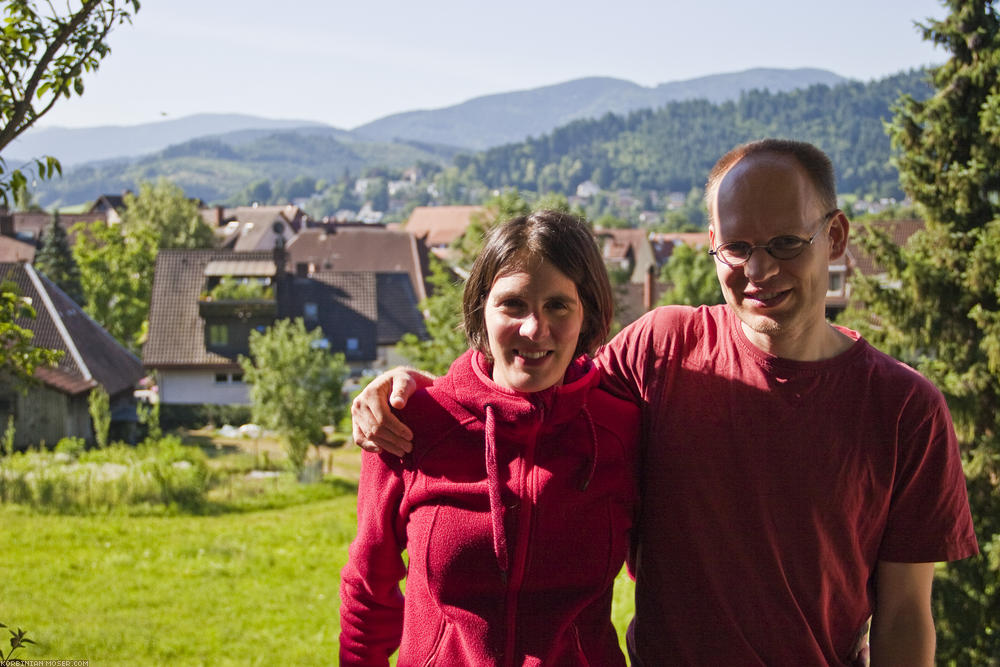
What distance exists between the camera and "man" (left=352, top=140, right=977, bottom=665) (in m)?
2.66

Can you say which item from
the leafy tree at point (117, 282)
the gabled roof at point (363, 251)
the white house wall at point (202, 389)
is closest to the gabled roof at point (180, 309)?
the white house wall at point (202, 389)

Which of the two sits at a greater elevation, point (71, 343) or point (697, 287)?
point (697, 287)

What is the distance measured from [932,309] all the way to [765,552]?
452 inches

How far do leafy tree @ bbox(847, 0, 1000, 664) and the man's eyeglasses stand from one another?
10.5 meters

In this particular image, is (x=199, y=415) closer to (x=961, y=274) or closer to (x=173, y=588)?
(x=173, y=588)

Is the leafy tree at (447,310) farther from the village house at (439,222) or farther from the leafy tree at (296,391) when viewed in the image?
the village house at (439,222)

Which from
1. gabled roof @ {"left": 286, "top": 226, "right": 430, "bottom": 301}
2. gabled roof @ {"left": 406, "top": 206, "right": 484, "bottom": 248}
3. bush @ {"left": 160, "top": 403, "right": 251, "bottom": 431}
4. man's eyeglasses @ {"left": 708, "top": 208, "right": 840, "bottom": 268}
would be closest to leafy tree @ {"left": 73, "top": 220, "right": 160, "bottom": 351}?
bush @ {"left": 160, "top": 403, "right": 251, "bottom": 431}

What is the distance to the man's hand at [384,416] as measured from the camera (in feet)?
8.95

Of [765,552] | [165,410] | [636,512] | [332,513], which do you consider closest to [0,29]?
[636,512]

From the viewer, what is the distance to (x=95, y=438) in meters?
34.7

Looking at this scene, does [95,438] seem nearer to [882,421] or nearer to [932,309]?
[932,309]

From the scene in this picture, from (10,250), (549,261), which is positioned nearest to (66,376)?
(10,250)

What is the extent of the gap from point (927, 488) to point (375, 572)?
148cm

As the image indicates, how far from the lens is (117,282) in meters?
48.2
